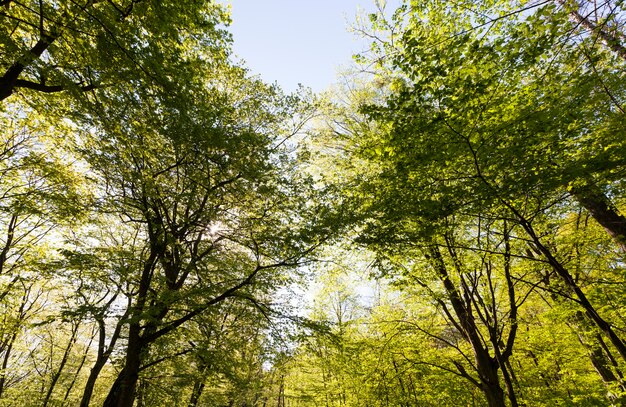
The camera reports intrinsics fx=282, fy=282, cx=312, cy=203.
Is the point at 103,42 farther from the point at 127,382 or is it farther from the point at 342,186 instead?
the point at 127,382

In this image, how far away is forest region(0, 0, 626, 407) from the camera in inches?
187

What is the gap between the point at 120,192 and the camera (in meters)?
8.92

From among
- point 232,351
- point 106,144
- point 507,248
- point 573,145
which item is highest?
point 106,144

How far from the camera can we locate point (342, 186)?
8461 mm

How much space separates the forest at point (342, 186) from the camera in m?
4.76

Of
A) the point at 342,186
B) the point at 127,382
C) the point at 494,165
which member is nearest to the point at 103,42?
the point at 342,186

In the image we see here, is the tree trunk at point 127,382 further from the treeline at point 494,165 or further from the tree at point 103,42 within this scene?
the tree at point 103,42

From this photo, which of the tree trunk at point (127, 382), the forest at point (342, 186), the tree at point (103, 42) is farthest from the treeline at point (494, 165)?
Result: the tree trunk at point (127, 382)

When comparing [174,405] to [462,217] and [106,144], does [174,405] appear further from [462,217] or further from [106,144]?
[462,217]

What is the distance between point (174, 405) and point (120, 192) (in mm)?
8804

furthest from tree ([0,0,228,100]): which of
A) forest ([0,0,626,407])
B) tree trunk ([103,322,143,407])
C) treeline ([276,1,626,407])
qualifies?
tree trunk ([103,322,143,407])

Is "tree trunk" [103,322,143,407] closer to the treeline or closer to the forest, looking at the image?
the forest

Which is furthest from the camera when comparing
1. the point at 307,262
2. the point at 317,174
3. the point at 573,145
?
the point at 317,174

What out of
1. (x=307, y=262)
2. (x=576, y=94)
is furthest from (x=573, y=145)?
(x=307, y=262)
